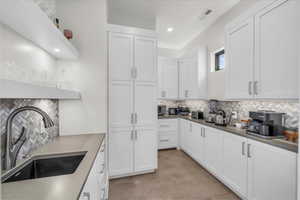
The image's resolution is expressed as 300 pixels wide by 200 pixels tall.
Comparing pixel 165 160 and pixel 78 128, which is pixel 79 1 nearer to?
pixel 78 128

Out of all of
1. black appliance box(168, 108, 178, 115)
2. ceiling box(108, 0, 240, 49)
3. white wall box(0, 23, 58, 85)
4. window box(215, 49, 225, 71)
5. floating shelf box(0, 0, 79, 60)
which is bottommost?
black appliance box(168, 108, 178, 115)

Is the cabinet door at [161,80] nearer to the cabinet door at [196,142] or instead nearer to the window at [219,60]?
the cabinet door at [196,142]

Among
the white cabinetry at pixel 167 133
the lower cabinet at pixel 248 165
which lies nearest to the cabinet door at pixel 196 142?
the lower cabinet at pixel 248 165

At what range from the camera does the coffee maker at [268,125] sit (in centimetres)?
166

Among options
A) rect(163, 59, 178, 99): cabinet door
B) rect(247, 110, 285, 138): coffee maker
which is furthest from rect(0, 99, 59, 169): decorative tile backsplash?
rect(163, 59, 178, 99): cabinet door

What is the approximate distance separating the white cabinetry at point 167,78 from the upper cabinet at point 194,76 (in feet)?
0.55

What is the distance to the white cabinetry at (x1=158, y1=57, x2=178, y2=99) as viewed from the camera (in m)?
Answer: 3.89

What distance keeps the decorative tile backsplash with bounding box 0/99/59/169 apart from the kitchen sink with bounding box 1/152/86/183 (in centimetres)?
12

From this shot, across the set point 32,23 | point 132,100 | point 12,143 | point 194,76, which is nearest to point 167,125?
point 194,76

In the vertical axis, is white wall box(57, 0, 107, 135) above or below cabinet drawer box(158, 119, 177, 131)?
above

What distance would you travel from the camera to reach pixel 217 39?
117 inches

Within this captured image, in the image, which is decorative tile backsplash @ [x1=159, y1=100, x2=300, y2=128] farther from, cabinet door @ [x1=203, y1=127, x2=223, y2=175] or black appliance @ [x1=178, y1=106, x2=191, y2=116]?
cabinet door @ [x1=203, y1=127, x2=223, y2=175]

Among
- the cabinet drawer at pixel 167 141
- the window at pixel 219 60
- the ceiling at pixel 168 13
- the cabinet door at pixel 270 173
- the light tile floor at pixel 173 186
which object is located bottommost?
the light tile floor at pixel 173 186

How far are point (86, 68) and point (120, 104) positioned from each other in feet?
2.52
